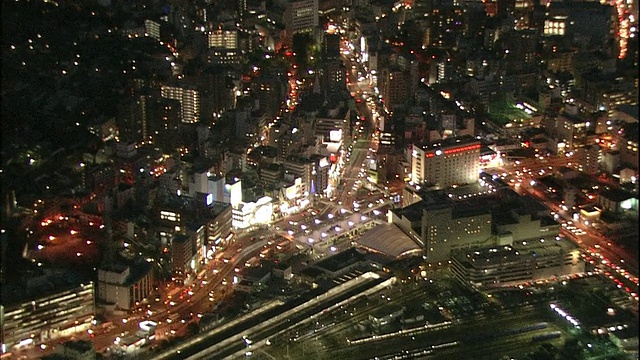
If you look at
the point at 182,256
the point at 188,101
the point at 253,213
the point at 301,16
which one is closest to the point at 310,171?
the point at 253,213

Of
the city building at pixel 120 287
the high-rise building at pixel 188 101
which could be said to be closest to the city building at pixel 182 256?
the city building at pixel 120 287

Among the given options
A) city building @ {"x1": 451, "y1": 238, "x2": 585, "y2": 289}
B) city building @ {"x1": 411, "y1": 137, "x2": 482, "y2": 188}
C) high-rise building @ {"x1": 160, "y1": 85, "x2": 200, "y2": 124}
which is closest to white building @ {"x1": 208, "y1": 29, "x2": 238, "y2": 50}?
high-rise building @ {"x1": 160, "y1": 85, "x2": 200, "y2": 124}

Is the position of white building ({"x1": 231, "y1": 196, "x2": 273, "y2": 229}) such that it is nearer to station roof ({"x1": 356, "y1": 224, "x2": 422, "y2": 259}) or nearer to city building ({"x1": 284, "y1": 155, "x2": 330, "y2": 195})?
city building ({"x1": 284, "y1": 155, "x2": 330, "y2": 195})

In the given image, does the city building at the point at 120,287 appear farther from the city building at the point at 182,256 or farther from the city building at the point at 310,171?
the city building at the point at 310,171

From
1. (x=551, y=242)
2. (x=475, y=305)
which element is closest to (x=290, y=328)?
(x=475, y=305)

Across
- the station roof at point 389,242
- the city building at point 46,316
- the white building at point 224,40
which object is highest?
the white building at point 224,40

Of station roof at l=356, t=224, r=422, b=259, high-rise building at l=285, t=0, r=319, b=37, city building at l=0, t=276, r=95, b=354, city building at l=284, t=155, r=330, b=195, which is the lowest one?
city building at l=0, t=276, r=95, b=354
